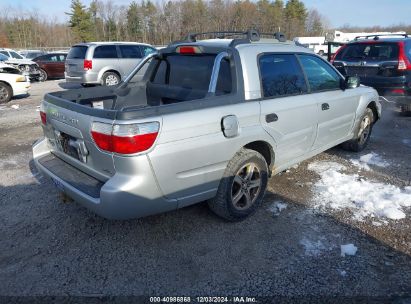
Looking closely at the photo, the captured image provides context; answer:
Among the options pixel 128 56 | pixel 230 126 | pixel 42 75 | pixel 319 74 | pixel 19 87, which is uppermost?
pixel 128 56

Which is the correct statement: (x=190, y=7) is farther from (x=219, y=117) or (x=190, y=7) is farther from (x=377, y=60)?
(x=219, y=117)

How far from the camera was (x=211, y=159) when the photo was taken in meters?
3.11

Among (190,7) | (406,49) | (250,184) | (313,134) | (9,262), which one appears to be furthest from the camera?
(190,7)

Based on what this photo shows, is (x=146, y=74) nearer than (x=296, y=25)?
Yes

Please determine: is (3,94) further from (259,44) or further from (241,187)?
(241,187)

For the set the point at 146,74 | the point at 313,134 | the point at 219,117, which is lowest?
the point at 313,134

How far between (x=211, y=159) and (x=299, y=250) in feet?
3.85

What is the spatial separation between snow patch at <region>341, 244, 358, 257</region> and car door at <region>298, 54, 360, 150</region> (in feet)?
5.45

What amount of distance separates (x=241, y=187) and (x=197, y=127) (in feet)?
3.27

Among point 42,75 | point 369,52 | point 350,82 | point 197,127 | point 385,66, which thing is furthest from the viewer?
point 42,75

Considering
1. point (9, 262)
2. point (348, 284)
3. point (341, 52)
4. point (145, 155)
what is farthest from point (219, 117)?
point (341, 52)

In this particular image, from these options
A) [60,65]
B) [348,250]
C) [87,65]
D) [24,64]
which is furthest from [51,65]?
[348,250]

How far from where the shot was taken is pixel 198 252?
3.17 meters

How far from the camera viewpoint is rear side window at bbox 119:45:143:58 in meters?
13.4
